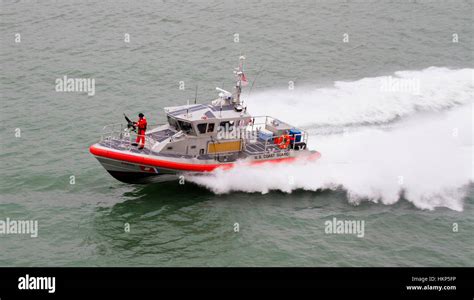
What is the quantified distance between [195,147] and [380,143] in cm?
1028

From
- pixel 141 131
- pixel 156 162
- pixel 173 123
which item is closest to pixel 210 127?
pixel 173 123

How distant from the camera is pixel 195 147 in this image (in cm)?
2823

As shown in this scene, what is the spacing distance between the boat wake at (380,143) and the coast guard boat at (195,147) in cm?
64

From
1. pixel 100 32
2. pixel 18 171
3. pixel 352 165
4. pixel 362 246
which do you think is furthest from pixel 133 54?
pixel 362 246

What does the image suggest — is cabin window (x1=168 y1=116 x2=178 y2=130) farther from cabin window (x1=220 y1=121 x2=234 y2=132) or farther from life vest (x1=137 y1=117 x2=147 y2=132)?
cabin window (x1=220 y1=121 x2=234 y2=132)

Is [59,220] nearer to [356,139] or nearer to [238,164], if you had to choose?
[238,164]

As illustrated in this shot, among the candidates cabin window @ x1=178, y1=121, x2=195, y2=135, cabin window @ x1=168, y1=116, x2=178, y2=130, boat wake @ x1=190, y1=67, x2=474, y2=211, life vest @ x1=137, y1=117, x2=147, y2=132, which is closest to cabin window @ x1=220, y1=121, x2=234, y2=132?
cabin window @ x1=178, y1=121, x2=195, y2=135

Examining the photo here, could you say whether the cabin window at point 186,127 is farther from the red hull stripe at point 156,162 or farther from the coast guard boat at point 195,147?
the red hull stripe at point 156,162

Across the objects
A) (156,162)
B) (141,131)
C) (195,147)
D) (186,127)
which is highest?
(186,127)

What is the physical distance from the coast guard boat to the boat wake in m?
0.64

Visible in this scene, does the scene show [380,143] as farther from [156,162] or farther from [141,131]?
[141,131]

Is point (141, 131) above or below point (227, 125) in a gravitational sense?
below

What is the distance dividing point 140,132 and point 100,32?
20.6 meters
